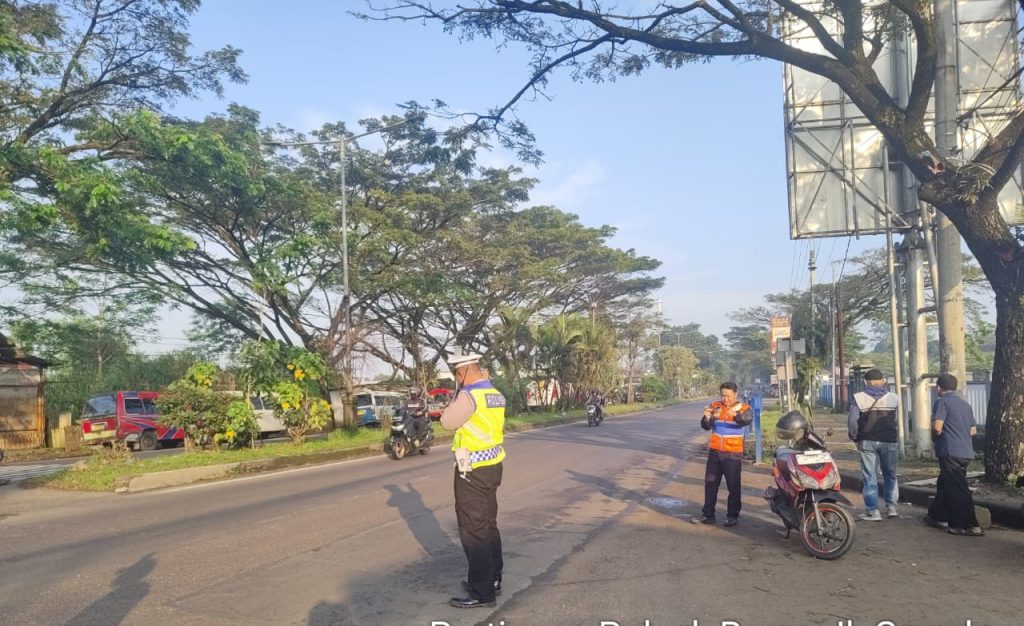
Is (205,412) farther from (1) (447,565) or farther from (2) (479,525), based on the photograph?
(2) (479,525)

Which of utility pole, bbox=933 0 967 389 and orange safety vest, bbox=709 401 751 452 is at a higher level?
utility pole, bbox=933 0 967 389

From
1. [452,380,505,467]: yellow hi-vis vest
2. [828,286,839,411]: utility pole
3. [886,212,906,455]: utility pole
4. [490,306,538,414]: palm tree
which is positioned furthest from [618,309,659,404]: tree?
[452,380,505,467]: yellow hi-vis vest

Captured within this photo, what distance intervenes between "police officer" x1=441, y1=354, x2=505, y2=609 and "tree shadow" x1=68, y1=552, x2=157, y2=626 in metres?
2.33

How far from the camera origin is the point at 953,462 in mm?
7434

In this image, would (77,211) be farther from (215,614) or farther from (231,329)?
(231,329)

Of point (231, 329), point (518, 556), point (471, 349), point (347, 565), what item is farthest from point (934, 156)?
point (471, 349)

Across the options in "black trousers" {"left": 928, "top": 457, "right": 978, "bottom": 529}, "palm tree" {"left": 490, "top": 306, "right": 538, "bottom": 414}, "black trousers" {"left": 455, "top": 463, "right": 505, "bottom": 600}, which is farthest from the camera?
"palm tree" {"left": 490, "top": 306, "right": 538, "bottom": 414}

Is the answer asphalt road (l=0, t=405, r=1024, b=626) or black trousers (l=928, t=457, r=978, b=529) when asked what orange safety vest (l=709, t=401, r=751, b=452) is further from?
black trousers (l=928, t=457, r=978, b=529)

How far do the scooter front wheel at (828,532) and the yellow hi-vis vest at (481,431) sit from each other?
10.3ft

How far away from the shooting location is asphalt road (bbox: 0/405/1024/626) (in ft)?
16.7

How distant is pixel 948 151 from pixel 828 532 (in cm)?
650

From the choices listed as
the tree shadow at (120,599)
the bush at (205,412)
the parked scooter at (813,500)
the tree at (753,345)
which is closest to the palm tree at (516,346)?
the bush at (205,412)

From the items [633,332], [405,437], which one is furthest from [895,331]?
[633,332]

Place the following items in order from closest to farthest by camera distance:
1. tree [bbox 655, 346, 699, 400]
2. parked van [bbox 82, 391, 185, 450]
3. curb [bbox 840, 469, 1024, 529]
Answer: curb [bbox 840, 469, 1024, 529], parked van [bbox 82, 391, 185, 450], tree [bbox 655, 346, 699, 400]
